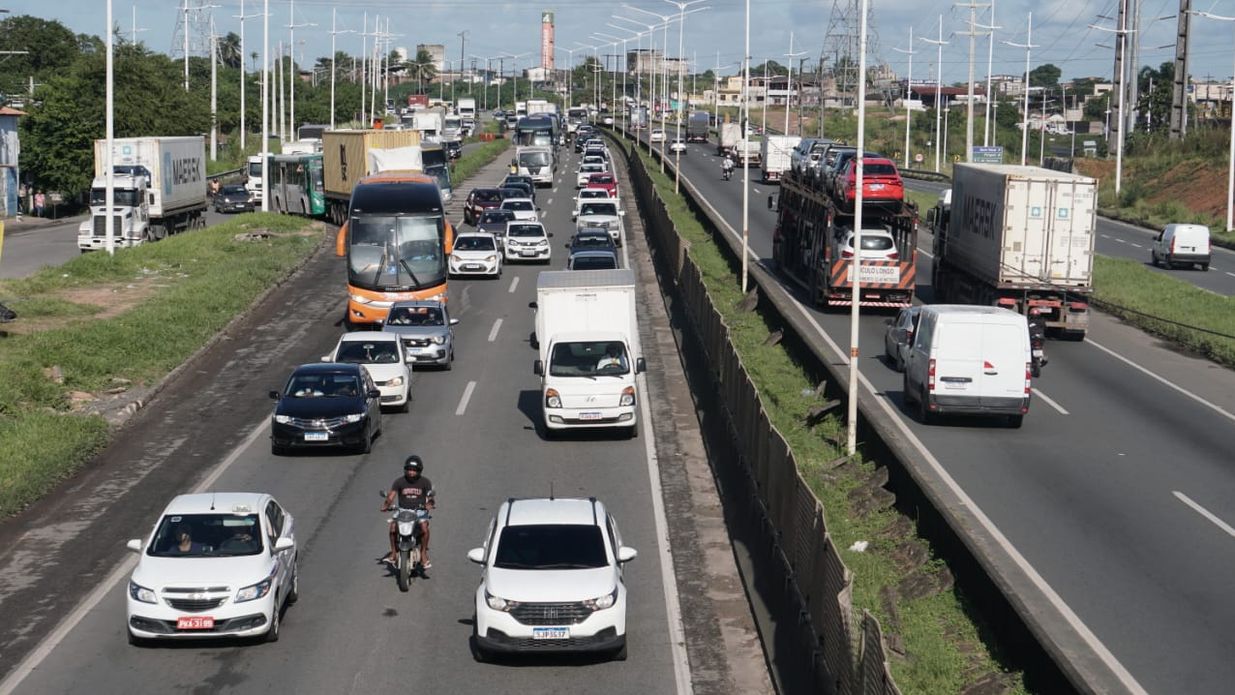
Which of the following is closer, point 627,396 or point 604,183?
point 627,396

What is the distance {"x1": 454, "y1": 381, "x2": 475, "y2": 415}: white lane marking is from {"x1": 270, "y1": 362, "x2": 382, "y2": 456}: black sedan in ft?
10.7

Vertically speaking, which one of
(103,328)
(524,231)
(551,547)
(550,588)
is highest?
(524,231)

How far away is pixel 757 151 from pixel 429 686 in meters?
101

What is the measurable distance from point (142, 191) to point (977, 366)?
42814 mm

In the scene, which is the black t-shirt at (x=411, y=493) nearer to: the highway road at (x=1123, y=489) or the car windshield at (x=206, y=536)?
the car windshield at (x=206, y=536)

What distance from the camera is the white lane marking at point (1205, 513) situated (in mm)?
20516

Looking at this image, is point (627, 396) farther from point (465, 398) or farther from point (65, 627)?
point (65, 627)

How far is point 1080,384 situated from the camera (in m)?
32.8

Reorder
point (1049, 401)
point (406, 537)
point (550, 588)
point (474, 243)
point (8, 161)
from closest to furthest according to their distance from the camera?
point (550, 588)
point (406, 537)
point (1049, 401)
point (474, 243)
point (8, 161)

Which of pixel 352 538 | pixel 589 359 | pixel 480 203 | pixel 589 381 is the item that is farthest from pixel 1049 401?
pixel 480 203

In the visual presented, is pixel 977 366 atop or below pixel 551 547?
atop

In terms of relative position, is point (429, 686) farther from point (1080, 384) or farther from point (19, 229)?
point (19, 229)

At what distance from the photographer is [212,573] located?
15594 millimetres

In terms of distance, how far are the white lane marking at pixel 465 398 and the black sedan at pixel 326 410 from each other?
10.7 feet
